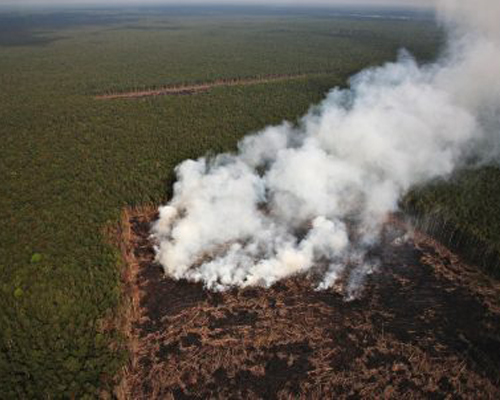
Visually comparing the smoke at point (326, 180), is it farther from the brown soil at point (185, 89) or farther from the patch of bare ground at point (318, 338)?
the brown soil at point (185, 89)

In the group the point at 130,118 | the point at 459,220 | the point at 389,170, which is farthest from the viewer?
the point at 130,118

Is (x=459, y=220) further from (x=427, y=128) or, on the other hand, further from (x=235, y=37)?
(x=235, y=37)

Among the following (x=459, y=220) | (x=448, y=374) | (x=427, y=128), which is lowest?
(x=448, y=374)

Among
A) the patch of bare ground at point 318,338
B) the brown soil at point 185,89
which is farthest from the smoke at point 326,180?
the brown soil at point 185,89

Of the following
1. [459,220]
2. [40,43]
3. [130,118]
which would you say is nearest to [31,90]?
[130,118]

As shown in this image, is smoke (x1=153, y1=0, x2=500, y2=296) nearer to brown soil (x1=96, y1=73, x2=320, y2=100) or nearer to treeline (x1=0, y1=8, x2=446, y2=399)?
treeline (x1=0, y1=8, x2=446, y2=399)

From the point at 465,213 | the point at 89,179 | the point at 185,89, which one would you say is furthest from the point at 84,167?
the point at 185,89
